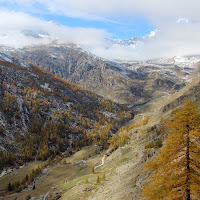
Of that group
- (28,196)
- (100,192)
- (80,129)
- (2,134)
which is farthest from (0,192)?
(80,129)

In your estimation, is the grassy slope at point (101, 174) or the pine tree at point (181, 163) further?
the grassy slope at point (101, 174)

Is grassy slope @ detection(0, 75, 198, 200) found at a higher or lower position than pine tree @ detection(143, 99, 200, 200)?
lower

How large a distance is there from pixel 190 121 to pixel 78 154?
141 m

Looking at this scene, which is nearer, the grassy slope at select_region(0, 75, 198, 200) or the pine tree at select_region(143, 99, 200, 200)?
the pine tree at select_region(143, 99, 200, 200)

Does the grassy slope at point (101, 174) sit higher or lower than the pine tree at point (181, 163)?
lower

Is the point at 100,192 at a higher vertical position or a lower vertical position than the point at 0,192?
higher

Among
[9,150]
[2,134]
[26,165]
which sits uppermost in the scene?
[2,134]

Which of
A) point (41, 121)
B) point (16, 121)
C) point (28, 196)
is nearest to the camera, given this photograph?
point (28, 196)

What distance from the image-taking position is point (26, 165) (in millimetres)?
130750

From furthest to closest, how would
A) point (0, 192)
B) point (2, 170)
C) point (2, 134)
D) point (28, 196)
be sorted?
point (2, 134)
point (2, 170)
point (0, 192)
point (28, 196)

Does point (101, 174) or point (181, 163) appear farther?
point (101, 174)

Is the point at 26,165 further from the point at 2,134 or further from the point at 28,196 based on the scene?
the point at 28,196

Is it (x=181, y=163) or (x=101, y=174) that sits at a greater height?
(x=181, y=163)

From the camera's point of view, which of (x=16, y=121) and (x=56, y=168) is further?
(x=16, y=121)
